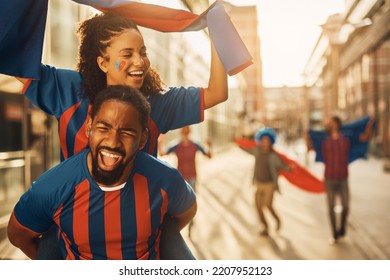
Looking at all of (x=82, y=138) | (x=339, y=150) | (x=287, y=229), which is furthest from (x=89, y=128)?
(x=287, y=229)

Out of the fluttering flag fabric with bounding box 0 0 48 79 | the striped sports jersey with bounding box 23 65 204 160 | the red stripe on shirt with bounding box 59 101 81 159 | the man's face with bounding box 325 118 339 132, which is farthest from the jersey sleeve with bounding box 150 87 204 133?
the man's face with bounding box 325 118 339 132

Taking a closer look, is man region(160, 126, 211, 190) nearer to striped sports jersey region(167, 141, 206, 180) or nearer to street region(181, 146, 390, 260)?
striped sports jersey region(167, 141, 206, 180)

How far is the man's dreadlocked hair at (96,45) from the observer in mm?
1317

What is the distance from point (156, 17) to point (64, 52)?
608mm

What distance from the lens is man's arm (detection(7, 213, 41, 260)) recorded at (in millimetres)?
1354

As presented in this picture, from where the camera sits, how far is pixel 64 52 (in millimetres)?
1869

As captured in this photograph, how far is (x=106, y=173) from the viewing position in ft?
4.15

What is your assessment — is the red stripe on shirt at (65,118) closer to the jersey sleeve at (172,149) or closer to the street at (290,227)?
the street at (290,227)

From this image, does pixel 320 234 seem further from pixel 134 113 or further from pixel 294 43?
pixel 134 113

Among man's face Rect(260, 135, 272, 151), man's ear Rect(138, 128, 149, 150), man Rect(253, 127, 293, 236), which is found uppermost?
man's ear Rect(138, 128, 149, 150)

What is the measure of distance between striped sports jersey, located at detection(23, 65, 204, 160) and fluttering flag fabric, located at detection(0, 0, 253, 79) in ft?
0.19

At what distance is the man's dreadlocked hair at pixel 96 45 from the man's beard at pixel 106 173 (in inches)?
6.7
